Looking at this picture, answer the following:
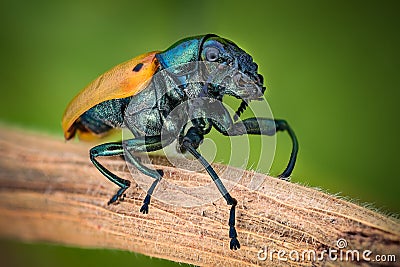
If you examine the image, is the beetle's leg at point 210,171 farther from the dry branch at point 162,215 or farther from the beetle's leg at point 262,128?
the beetle's leg at point 262,128

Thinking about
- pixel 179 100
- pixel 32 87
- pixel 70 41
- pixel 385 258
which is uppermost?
pixel 70 41

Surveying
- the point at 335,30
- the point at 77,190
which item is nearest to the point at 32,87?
the point at 77,190

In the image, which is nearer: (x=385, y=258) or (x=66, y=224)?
(x=385, y=258)

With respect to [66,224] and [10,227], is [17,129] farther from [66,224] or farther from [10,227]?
[66,224]

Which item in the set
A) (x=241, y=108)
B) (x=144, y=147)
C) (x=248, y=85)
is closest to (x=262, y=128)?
(x=241, y=108)

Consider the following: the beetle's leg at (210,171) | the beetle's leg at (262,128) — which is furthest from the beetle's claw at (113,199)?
the beetle's leg at (262,128)

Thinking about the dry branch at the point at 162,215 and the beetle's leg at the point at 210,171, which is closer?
the dry branch at the point at 162,215

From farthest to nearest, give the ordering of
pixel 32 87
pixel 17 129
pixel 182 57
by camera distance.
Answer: pixel 32 87 → pixel 17 129 → pixel 182 57

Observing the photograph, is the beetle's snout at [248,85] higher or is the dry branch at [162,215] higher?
the beetle's snout at [248,85]
